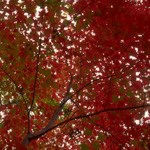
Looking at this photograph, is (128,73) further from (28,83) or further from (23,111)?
(23,111)

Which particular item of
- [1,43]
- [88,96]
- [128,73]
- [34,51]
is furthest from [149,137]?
[1,43]

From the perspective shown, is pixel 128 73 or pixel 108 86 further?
pixel 108 86

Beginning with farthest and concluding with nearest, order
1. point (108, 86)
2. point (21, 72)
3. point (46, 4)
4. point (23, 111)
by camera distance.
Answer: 1. point (23, 111)
2. point (21, 72)
3. point (108, 86)
4. point (46, 4)

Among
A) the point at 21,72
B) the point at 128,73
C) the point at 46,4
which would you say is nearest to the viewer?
the point at 46,4

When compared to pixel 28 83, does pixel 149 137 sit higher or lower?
lower

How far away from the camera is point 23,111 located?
8.72m

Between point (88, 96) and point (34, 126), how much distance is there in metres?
2.55

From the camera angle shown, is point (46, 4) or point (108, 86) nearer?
point (46, 4)

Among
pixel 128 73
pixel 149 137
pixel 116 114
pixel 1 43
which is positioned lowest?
pixel 149 137

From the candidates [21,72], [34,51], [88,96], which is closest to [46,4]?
[34,51]

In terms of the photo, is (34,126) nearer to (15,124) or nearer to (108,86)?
(15,124)

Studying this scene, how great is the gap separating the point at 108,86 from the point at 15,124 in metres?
3.56

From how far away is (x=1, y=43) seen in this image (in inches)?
297

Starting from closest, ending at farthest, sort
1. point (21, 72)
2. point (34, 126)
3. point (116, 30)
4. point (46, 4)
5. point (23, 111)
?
point (116, 30)
point (46, 4)
point (21, 72)
point (23, 111)
point (34, 126)
